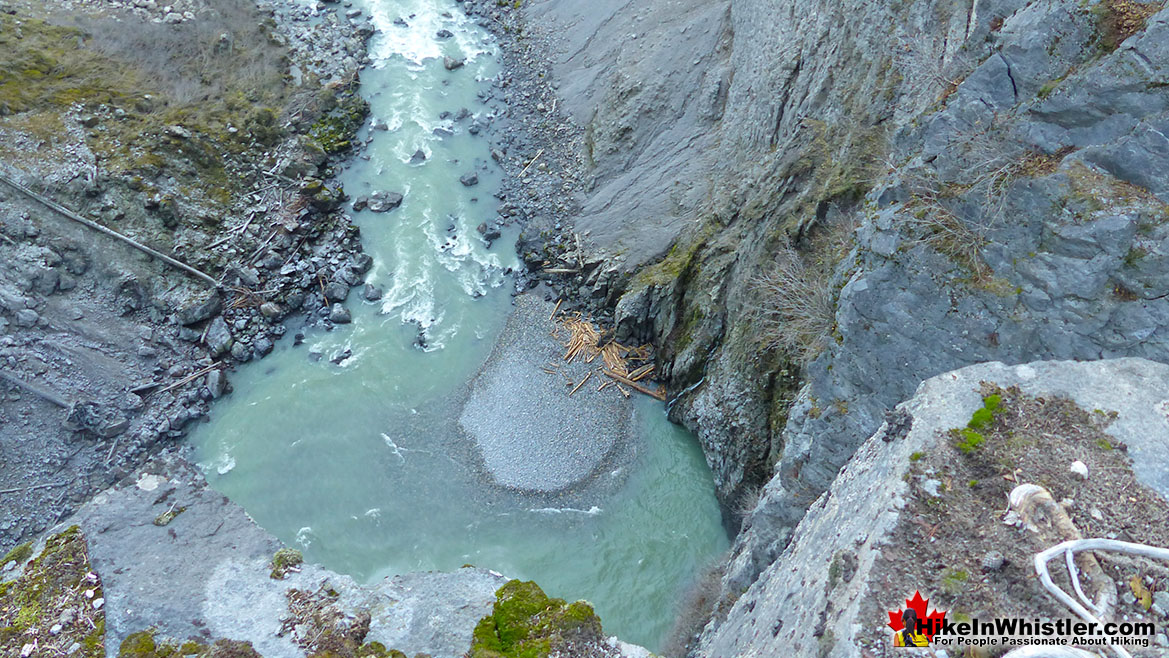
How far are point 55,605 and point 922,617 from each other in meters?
15.1

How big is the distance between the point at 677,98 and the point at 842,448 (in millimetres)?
15910

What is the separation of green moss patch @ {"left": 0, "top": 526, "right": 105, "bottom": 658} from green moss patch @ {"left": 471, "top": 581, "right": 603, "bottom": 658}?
7659mm

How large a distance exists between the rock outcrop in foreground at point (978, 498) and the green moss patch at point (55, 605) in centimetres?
1212

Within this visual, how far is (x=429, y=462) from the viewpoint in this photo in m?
17.4

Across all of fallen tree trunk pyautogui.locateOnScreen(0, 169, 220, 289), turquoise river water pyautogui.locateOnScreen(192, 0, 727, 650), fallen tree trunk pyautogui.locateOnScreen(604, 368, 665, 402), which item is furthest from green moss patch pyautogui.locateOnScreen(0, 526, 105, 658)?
fallen tree trunk pyautogui.locateOnScreen(604, 368, 665, 402)

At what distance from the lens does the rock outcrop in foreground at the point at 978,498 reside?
19.0ft

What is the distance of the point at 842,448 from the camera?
9836mm

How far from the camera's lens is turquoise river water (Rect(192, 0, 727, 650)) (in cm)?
1566

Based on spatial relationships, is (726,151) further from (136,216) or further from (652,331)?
(136,216)

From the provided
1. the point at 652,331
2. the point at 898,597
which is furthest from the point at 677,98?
the point at 898,597

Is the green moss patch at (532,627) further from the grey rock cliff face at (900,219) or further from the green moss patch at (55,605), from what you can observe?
the green moss patch at (55,605)

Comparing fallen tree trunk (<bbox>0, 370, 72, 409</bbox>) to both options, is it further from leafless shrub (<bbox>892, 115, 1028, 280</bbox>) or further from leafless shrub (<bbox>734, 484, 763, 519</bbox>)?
leafless shrub (<bbox>892, 115, 1028, 280</bbox>)

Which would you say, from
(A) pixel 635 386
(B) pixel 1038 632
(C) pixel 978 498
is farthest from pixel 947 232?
(A) pixel 635 386

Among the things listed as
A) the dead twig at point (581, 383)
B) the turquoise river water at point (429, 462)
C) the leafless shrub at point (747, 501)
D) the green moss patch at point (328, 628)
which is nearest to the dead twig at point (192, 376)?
the turquoise river water at point (429, 462)
